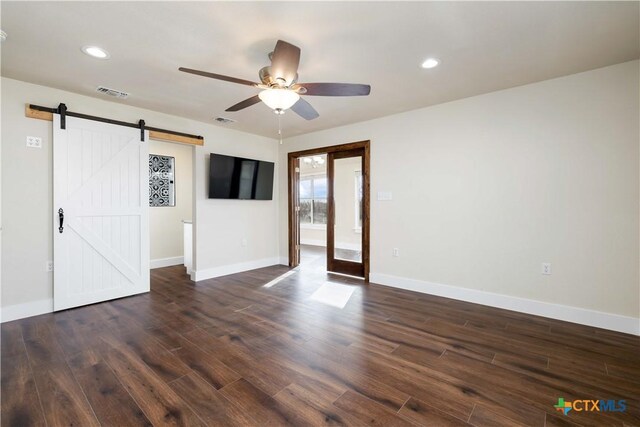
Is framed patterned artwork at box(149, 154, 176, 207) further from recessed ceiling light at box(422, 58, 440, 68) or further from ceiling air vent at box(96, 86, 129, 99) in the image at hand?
recessed ceiling light at box(422, 58, 440, 68)

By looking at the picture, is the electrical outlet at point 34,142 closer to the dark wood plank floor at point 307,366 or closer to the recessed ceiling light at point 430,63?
the dark wood plank floor at point 307,366

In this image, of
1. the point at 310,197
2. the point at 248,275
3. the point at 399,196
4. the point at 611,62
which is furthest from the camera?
the point at 310,197

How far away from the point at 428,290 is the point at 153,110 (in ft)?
15.1

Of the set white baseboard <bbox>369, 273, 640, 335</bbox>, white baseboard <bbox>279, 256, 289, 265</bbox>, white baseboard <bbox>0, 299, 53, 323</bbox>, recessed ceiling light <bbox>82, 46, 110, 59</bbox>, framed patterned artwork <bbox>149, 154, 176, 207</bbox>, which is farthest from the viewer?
white baseboard <bbox>279, 256, 289, 265</bbox>

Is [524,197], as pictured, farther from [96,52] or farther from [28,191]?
[28,191]

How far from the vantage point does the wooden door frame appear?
4.48m

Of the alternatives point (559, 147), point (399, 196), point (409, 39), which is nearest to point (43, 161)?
point (409, 39)

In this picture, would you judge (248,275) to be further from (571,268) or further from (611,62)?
(611,62)

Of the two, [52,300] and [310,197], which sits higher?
[310,197]

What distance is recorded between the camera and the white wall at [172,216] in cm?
550

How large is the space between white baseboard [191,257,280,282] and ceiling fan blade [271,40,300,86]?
3.50 m

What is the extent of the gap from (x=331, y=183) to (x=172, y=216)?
3.38 metres

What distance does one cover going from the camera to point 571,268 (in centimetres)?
295

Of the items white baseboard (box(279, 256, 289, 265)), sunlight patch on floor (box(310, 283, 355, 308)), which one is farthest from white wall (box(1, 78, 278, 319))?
white baseboard (box(279, 256, 289, 265))
